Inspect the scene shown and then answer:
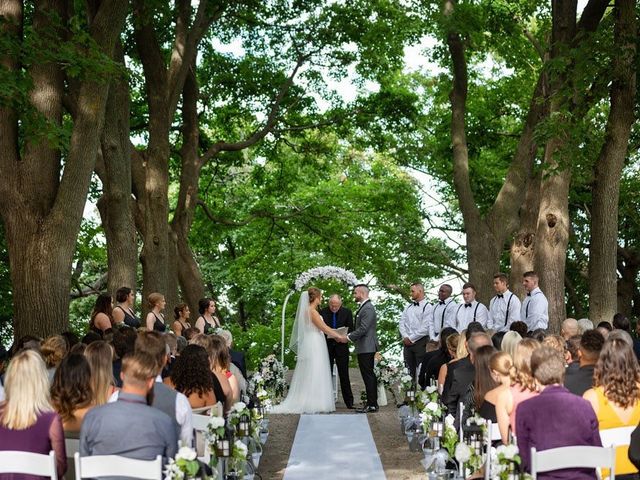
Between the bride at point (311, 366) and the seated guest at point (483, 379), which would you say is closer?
the seated guest at point (483, 379)

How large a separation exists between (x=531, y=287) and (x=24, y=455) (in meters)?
10.1

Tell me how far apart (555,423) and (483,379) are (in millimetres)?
2304

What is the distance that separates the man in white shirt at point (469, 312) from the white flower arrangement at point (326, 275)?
10.9 ft

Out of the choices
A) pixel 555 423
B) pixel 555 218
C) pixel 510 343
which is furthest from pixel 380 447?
pixel 555 423

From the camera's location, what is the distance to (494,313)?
16.3 m

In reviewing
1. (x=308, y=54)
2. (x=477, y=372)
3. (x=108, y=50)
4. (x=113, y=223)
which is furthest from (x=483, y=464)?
(x=308, y=54)

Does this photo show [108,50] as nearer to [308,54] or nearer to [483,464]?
[483,464]

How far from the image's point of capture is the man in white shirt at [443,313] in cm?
1677

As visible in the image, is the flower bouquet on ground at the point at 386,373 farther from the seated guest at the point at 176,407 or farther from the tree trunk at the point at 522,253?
the seated guest at the point at 176,407

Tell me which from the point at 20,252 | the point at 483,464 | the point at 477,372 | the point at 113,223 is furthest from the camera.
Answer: the point at 113,223

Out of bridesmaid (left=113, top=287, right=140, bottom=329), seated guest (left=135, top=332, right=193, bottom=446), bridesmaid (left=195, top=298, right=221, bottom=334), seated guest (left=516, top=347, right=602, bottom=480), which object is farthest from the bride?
seated guest (left=516, top=347, right=602, bottom=480)

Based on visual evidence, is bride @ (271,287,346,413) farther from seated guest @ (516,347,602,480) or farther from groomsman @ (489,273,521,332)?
seated guest @ (516,347,602,480)

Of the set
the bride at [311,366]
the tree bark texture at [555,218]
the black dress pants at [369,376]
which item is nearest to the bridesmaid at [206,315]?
the bride at [311,366]

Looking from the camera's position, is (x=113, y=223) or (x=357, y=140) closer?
(x=113, y=223)
